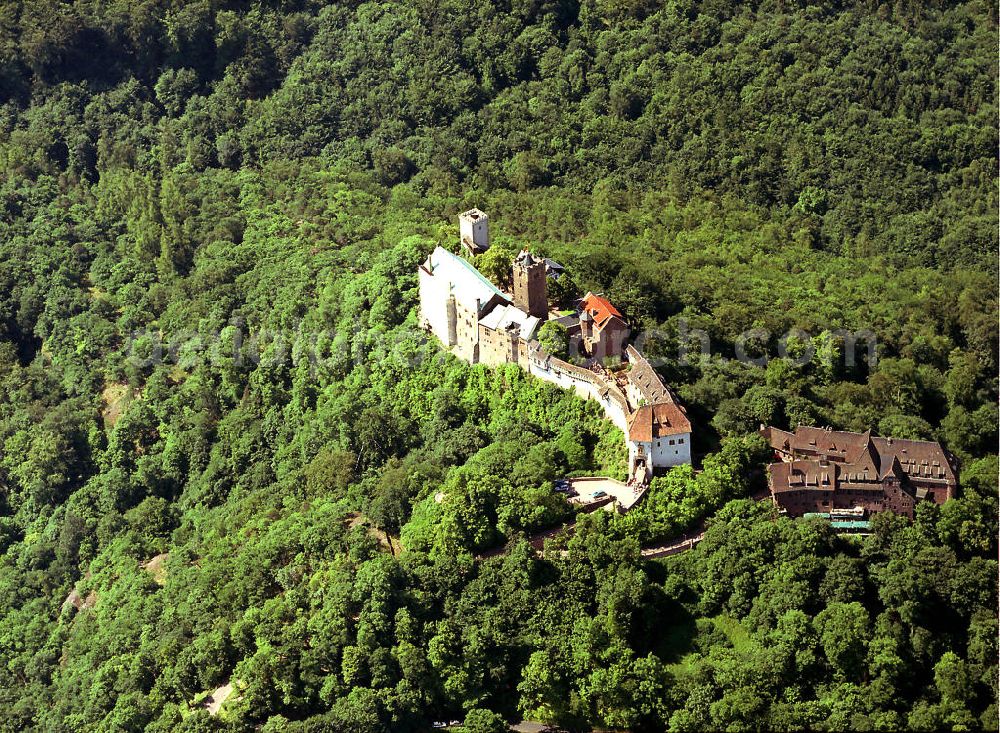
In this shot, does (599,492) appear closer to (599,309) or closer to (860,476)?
(599,309)

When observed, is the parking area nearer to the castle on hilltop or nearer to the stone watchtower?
the castle on hilltop

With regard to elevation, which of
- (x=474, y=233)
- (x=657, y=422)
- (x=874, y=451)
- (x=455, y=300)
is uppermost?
(x=474, y=233)

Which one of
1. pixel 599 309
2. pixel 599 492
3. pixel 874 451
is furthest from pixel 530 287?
pixel 874 451

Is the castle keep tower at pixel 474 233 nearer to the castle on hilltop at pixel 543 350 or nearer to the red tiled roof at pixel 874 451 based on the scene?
the castle on hilltop at pixel 543 350

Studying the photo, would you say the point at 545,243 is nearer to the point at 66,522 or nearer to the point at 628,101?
the point at 628,101

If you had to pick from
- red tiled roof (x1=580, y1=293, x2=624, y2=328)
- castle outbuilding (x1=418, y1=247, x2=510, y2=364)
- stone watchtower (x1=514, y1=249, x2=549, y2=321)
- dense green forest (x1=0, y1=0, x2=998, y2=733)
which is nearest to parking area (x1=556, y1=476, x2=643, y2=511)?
dense green forest (x1=0, y1=0, x2=998, y2=733)

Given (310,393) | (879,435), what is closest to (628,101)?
(310,393)

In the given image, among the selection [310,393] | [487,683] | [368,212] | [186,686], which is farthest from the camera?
[368,212]
